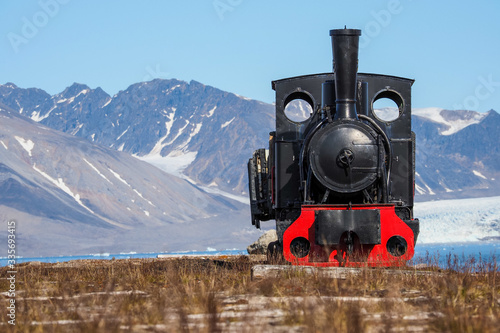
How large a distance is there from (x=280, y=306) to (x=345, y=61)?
302 inches

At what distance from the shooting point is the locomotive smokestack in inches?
576

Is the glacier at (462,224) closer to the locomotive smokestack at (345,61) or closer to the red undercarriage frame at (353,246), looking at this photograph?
the locomotive smokestack at (345,61)

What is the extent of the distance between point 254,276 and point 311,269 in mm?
864

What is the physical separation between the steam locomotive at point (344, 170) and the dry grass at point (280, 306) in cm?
265

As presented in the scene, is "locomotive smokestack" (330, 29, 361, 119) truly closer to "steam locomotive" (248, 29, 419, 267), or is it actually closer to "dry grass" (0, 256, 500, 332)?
"steam locomotive" (248, 29, 419, 267)

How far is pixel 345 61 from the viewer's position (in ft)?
48.0

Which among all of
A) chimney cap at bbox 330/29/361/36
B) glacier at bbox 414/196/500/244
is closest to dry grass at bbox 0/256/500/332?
chimney cap at bbox 330/29/361/36

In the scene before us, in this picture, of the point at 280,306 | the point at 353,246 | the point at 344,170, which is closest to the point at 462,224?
the point at 344,170

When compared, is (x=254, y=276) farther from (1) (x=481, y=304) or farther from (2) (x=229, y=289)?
(1) (x=481, y=304)

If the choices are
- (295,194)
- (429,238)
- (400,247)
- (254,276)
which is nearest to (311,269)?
(254,276)

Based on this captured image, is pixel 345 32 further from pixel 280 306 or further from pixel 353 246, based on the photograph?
pixel 280 306

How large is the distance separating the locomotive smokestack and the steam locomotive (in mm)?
19

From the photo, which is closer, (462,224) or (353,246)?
(353,246)

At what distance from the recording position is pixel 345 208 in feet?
46.5
